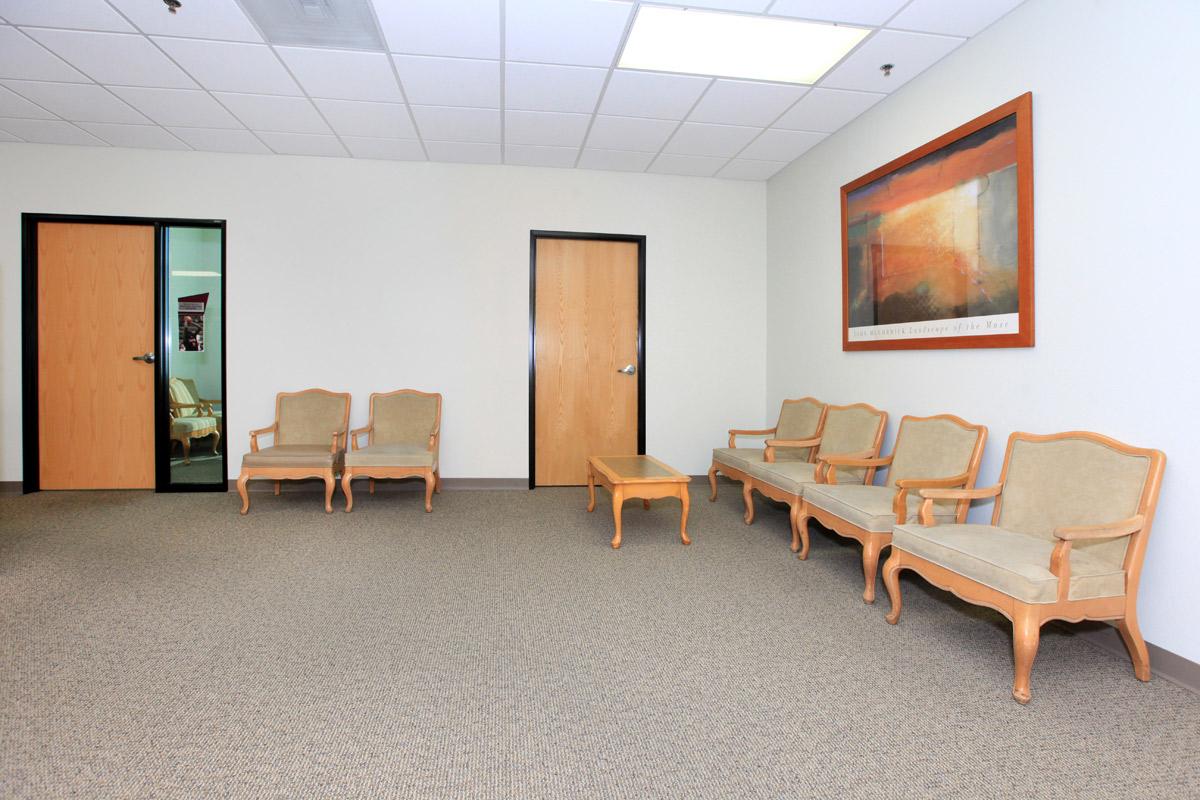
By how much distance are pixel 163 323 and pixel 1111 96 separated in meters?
6.62

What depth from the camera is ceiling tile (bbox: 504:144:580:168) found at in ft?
17.0

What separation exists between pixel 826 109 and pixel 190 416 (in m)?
5.85

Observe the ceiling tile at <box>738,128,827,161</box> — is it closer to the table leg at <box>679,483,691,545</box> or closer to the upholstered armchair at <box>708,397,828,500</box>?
the upholstered armchair at <box>708,397,828,500</box>

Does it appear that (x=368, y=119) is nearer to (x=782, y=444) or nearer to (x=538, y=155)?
(x=538, y=155)

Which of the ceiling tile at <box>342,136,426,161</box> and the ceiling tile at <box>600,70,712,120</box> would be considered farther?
the ceiling tile at <box>342,136,426,161</box>

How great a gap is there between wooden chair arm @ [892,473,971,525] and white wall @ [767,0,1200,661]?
0.25 meters

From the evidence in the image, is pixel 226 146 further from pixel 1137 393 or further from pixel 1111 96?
pixel 1137 393

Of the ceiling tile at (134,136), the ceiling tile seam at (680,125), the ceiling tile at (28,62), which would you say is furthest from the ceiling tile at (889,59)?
the ceiling tile at (134,136)

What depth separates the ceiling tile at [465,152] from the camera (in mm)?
5104

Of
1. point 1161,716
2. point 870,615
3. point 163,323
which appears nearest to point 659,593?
point 870,615

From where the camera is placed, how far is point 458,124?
4668 mm

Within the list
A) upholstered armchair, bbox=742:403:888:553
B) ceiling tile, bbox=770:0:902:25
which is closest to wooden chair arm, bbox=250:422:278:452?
upholstered armchair, bbox=742:403:888:553

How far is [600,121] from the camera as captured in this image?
4578mm

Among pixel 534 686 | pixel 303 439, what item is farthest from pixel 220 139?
pixel 534 686
